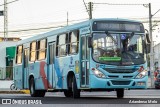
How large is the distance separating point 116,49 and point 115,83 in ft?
4.50

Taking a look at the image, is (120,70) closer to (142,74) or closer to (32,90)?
(142,74)

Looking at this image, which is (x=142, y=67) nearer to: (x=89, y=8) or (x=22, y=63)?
(x=22, y=63)

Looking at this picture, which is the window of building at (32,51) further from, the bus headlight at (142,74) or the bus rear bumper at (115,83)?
the bus headlight at (142,74)

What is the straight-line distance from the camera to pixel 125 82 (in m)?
22.7

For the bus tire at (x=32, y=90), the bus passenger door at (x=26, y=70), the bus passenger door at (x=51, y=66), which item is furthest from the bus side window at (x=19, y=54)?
the bus passenger door at (x=51, y=66)

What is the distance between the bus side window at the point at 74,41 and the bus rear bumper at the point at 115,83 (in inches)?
82.4

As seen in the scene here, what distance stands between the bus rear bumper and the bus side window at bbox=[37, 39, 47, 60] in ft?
20.4

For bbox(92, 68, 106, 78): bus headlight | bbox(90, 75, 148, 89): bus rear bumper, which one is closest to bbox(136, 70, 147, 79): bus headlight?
bbox(90, 75, 148, 89): bus rear bumper

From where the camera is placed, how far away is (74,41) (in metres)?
24.3

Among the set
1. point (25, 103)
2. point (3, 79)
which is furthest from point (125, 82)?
point (3, 79)

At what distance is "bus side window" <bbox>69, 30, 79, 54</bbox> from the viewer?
24.0 m

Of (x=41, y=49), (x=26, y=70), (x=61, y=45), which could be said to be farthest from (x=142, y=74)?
(x=26, y=70)

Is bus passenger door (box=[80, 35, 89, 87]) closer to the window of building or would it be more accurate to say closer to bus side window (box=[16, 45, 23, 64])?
the window of building

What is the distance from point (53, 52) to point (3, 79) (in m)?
31.4
